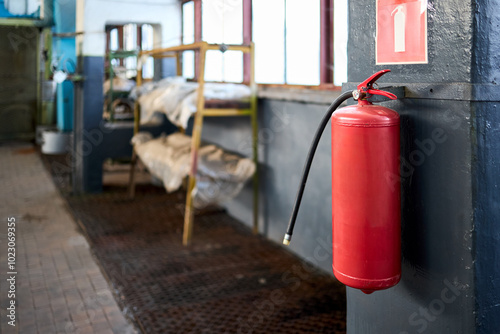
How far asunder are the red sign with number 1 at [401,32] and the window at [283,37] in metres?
1.66

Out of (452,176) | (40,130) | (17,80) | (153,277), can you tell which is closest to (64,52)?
(40,130)

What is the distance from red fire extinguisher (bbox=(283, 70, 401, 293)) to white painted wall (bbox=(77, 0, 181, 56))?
4.64 m

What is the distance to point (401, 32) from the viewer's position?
1610mm

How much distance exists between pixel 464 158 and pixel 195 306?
2006mm

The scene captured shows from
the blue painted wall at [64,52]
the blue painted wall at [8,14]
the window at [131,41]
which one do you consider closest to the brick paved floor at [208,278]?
the window at [131,41]

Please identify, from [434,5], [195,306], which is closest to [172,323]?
[195,306]

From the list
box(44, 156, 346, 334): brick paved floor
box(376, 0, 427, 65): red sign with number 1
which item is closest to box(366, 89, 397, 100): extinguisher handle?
box(376, 0, 427, 65): red sign with number 1

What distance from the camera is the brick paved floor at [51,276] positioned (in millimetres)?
2799

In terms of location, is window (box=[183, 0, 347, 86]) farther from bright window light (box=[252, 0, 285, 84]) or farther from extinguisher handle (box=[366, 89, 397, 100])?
extinguisher handle (box=[366, 89, 397, 100])

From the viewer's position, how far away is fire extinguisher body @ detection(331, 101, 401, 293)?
151cm

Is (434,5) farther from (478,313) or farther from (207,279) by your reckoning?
(207,279)

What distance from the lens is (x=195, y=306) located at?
9.86 feet

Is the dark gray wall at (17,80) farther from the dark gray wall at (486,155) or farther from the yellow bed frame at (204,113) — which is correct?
the dark gray wall at (486,155)

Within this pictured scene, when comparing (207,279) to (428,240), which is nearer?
(428,240)
